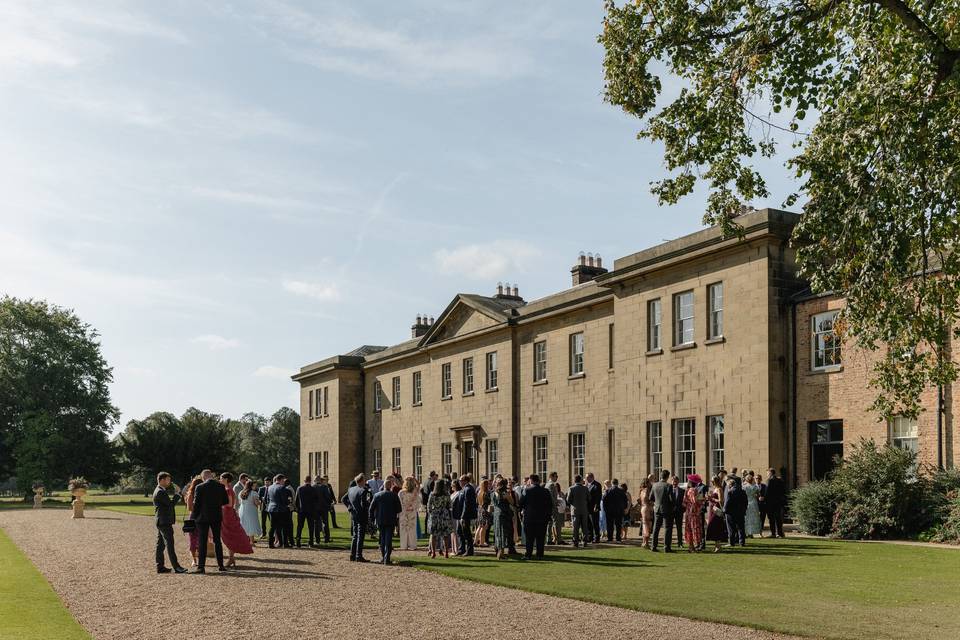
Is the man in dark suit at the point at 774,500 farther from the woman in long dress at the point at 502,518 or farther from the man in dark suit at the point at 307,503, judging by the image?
the man in dark suit at the point at 307,503

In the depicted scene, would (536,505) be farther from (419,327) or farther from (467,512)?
(419,327)

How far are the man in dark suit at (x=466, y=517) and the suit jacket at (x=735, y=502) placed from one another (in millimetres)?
5022

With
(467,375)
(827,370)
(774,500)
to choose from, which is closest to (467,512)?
(774,500)

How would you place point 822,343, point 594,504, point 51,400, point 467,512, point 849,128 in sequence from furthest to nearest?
1. point 51,400
2. point 822,343
3. point 594,504
4. point 467,512
5. point 849,128

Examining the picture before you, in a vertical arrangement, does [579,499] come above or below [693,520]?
above

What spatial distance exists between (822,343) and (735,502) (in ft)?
21.1

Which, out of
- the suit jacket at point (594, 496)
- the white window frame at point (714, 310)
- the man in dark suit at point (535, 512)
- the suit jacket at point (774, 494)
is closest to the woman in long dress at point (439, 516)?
the man in dark suit at point (535, 512)

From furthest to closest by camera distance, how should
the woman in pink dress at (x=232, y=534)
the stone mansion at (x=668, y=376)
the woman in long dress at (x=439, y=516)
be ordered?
the stone mansion at (x=668, y=376) < the woman in long dress at (x=439, y=516) < the woman in pink dress at (x=232, y=534)

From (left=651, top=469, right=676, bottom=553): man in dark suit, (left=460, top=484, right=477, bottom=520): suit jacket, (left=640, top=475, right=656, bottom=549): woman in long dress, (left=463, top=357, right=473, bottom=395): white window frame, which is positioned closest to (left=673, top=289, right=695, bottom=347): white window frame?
(left=640, top=475, right=656, bottom=549): woman in long dress

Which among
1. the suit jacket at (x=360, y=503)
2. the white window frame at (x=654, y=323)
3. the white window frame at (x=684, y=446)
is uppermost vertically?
the white window frame at (x=654, y=323)

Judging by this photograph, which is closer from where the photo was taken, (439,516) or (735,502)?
(439,516)

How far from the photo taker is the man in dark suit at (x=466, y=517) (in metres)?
19.9

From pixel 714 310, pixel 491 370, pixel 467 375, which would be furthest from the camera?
pixel 467 375

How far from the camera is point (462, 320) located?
141 feet
